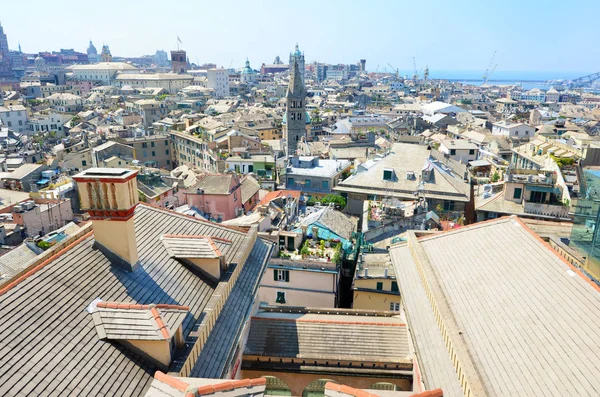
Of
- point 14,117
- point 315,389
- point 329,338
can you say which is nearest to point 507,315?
point 329,338

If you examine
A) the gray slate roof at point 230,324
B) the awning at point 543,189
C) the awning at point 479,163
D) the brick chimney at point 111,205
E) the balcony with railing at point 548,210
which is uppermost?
the brick chimney at point 111,205

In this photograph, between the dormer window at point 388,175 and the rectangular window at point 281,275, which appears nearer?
the rectangular window at point 281,275

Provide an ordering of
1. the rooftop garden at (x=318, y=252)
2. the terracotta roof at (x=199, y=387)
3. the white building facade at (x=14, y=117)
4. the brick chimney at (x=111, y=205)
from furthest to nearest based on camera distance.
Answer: the white building facade at (x=14, y=117)
the rooftop garden at (x=318, y=252)
the brick chimney at (x=111, y=205)
the terracotta roof at (x=199, y=387)

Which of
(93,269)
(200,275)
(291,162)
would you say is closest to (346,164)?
(291,162)

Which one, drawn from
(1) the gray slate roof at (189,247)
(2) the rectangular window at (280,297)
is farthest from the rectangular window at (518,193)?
(1) the gray slate roof at (189,247)

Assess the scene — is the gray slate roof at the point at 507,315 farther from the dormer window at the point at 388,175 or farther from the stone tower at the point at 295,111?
the stone tower at the point at 295,111

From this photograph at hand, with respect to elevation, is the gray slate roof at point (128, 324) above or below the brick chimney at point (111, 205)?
below
